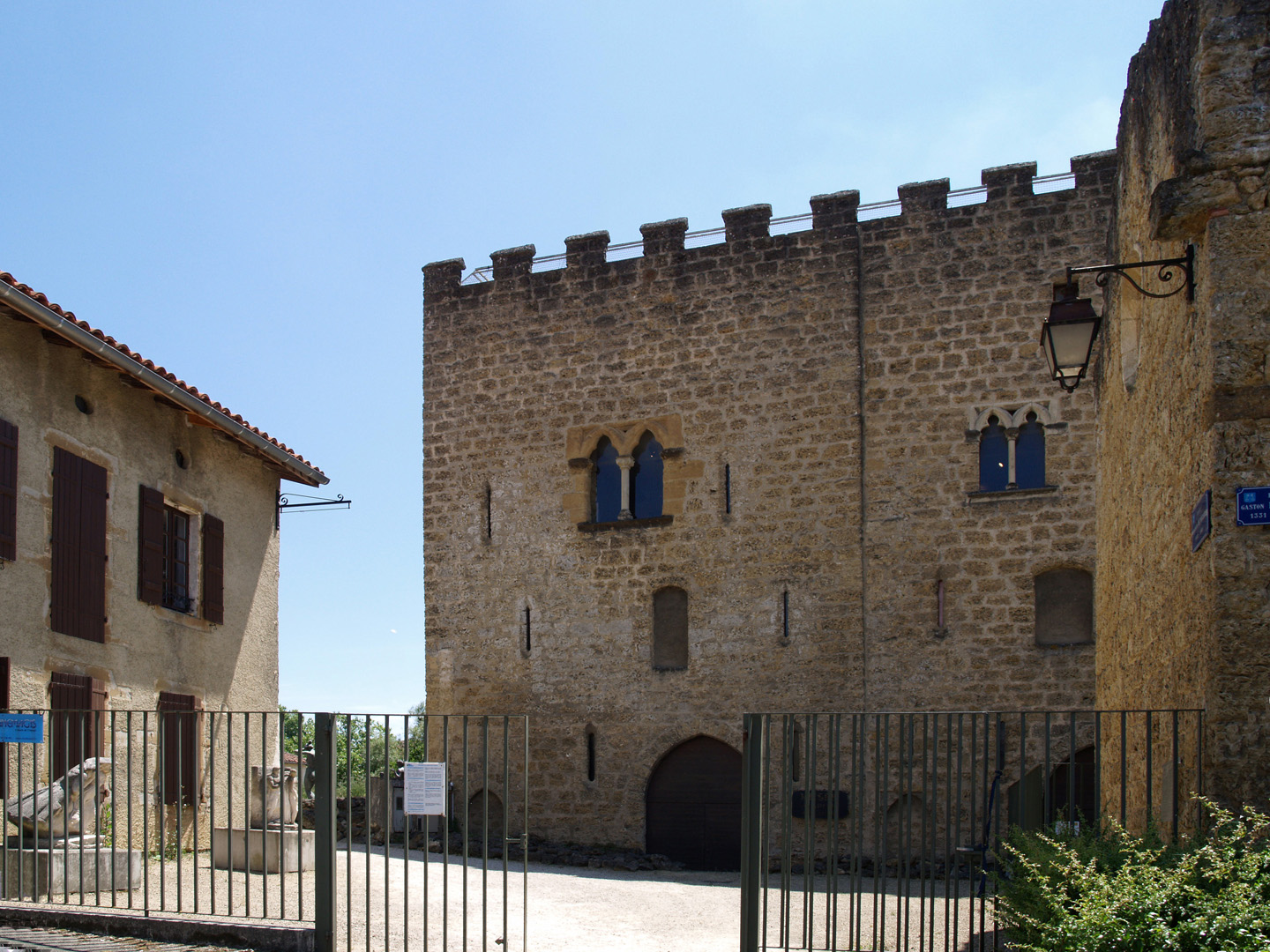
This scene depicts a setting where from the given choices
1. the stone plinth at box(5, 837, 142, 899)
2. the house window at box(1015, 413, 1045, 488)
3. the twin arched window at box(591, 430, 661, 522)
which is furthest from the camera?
the twin arched window at box(591, 430, 661, 522)

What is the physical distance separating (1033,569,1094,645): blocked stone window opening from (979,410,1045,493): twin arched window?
1040 millimetres

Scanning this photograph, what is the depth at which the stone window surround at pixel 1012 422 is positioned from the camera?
1537cm

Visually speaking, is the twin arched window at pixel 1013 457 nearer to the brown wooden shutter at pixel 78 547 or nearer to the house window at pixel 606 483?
the house window at pixel 606 483

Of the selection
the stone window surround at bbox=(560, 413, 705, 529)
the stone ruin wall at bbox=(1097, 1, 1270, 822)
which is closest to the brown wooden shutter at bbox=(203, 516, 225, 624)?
the stone window surround at bbox=(560, 413, 705, 529)

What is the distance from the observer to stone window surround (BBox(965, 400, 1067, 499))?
15.4 metres

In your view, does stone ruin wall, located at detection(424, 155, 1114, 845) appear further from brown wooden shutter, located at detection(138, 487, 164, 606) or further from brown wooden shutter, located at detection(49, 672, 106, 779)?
brown wooden shutter, located at detection(49, 672, 106, 779)

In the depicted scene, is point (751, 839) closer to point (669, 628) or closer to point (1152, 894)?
point (1152, 894)

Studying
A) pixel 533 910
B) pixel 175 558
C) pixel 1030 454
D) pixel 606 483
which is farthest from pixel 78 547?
pixel 1030 454

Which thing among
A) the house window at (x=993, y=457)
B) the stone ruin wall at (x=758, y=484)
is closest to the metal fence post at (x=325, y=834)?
the stone ruin wall at (x=758, y=484)

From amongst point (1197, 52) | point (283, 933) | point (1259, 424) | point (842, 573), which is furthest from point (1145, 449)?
point (842, 573)

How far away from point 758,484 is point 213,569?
6137 mm

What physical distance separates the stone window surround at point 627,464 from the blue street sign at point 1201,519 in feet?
35.8

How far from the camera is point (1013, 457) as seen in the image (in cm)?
1560

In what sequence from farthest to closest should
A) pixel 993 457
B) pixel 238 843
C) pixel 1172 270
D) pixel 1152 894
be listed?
pixel 993 457 < pixel 238 843 < pixel 1172 270 < pixel 1152 894
